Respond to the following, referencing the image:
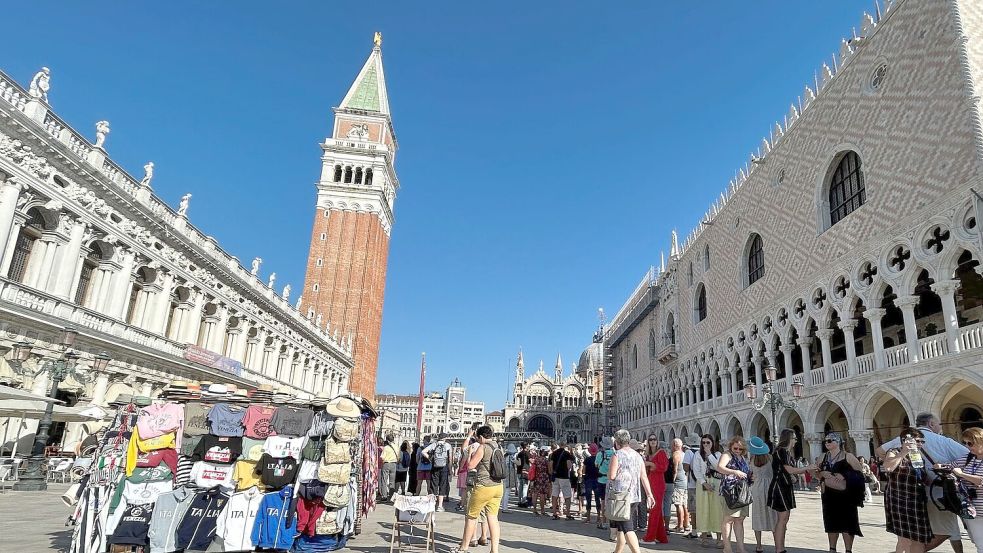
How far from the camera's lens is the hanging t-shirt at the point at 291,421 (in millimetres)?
6738

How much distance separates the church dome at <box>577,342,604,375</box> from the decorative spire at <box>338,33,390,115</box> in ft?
153

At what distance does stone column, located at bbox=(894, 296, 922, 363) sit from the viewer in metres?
15.8

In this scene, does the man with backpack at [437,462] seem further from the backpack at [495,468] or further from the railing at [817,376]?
the railing at [817,376]

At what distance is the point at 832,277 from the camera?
19.8 m

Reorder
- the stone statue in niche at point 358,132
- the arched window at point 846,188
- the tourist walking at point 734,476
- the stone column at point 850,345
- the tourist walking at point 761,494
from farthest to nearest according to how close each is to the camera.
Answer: the stone statue in niche at point 358,132 < the arched window at point 846,188 < the stone column at point 850,345 < the tourist walking at point 761,494 < the tourist walking at point 734,476

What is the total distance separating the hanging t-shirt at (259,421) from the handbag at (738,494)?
5.60 meters

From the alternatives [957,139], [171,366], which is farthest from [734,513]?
[171,366]

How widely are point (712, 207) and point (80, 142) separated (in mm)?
30569

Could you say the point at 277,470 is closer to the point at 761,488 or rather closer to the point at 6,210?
the point at 761,488

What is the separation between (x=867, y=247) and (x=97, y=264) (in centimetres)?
2500

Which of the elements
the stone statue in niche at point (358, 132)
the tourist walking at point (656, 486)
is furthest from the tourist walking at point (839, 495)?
the stone statue in niche at point (358, 132)

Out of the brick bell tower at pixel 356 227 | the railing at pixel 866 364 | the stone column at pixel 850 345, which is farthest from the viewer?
the brick bell tower at pixel 356 227

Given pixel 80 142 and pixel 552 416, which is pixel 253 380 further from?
pixel 552 416

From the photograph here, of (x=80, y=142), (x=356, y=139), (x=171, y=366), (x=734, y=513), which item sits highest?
(x=356, y=139)
